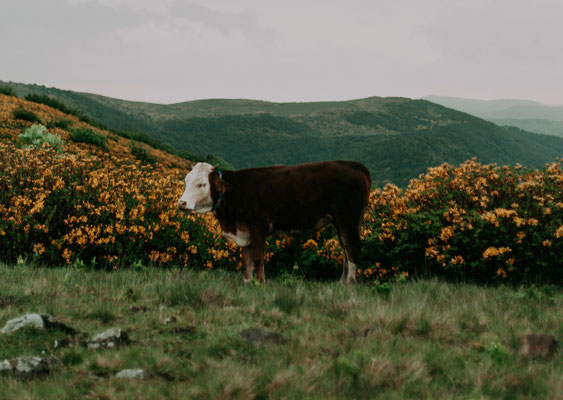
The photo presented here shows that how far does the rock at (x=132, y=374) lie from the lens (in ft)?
10.8

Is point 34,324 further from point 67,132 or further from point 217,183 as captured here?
point 67,132

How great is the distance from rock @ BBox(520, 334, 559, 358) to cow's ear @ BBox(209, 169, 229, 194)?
3.81 meters

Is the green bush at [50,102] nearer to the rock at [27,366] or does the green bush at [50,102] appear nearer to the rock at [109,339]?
the rock at [109,339]

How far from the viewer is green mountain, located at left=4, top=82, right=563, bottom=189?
69.1 meters

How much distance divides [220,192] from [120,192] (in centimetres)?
314

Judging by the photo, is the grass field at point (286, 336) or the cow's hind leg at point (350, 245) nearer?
the grass field at point (286, 336)

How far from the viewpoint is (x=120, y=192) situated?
8.40 m

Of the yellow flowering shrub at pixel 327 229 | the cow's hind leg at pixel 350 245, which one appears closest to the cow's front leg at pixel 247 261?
the cow's hind leg at pixel 350 245

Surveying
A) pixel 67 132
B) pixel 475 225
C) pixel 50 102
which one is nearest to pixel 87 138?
pixel 67 132

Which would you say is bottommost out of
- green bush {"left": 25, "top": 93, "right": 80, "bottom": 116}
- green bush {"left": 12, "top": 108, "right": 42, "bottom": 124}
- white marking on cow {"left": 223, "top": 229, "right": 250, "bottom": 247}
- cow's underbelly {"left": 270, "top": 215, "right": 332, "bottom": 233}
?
white marking on cow {"left": 223, "top": 229, "right": 250, "bottom": 247}

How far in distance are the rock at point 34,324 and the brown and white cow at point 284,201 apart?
2.47 metres

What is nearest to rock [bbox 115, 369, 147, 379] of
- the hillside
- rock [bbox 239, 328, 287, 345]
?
rock [bbox 239, 328, 287, 345]

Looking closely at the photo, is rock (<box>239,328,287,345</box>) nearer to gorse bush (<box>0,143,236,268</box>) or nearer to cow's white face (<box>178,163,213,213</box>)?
cow's white face (<box>178,163,213,213</box>)

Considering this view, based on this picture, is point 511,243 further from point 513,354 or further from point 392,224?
point 513,354
